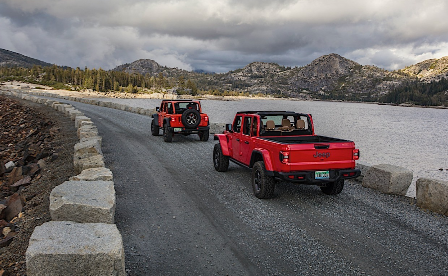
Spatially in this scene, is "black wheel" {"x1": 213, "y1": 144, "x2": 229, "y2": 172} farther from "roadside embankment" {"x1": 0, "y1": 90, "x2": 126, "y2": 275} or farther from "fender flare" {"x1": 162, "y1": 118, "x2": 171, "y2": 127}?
"fender flare" {"x1": 162, "y1": 118, "x2": 171, "y2": 127}

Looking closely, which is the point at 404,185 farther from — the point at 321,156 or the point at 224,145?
the point at 224,145

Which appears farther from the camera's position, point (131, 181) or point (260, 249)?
point (131, 181)

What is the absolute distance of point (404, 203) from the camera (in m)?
7.74

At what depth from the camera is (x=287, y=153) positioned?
6.86 m

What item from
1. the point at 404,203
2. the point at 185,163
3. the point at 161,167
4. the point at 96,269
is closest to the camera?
the point at 96,269

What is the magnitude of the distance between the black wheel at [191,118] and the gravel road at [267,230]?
6.44 meters

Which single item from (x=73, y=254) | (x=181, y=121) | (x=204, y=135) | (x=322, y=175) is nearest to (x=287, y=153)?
(x=322, y=175)

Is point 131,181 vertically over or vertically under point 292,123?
under

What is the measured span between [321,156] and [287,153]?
827mm

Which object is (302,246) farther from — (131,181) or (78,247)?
(131,181)

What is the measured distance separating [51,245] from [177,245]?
6.78 ft

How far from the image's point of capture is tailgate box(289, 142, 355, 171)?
692 centimetres

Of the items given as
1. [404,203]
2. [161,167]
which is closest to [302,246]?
[404,203]

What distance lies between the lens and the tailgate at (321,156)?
6922mm
